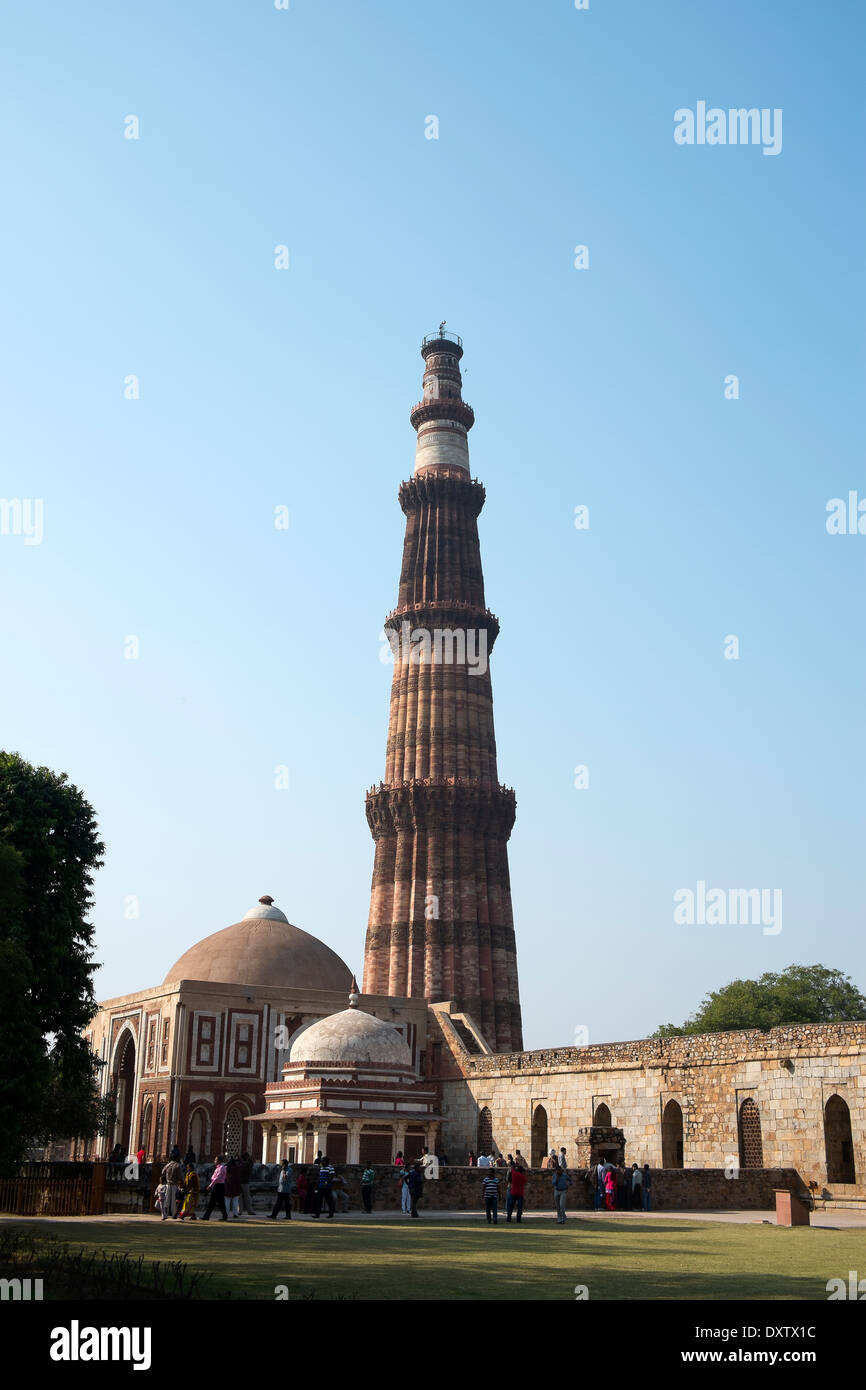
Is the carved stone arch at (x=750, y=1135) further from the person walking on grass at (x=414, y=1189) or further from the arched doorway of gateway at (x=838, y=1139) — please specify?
the person walking on grass at (x=414, y=1189)

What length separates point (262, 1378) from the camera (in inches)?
298

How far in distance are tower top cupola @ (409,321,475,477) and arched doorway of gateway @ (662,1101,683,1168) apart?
3229 centimetres

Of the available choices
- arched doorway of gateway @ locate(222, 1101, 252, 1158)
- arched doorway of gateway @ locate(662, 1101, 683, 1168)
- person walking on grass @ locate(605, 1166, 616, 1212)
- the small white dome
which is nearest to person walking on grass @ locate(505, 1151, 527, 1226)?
person walking on grass @ locate(605, 1166, 616, 1212)

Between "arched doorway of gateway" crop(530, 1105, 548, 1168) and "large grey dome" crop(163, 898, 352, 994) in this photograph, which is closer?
"arched doorway of gateway" crop(530, 1105, 548, 1168)

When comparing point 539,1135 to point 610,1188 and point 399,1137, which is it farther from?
point 610,1188

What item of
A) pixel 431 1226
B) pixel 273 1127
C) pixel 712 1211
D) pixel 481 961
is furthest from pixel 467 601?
pixel 431 1226

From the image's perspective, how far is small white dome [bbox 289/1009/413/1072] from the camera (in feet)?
101

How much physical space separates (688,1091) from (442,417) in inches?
1362

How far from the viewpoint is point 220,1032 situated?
4069 cm

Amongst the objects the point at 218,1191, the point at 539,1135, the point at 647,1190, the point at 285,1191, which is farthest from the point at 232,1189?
the point at 539,1135

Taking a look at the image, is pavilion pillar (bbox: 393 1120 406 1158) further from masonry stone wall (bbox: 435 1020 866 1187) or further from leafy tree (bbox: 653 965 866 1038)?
leafy tree (bbox: 653 965 866 1038)

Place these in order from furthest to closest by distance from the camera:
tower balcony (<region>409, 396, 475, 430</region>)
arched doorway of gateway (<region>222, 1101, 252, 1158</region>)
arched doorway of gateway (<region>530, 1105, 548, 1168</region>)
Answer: tower balcony (<region>409, 396, 475, 430</region>) < arched doorway of gateway (<region>222, 1101, 252, 1158</region>) < arched doorway of gateway (<region>530, 1105, 548, 1168</region>)

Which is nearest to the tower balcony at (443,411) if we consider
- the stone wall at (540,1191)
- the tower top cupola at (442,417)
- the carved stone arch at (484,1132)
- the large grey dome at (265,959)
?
the tower top cupola at (442,417)

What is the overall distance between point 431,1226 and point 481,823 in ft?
103
